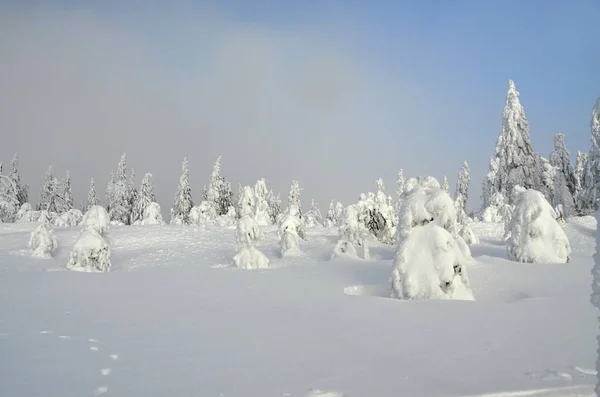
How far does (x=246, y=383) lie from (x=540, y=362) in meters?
3.56

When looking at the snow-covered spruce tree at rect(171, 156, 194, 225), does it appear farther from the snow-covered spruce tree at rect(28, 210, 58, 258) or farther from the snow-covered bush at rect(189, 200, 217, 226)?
the snow-covered spruce tree at rect(28, 210, 58, 258)

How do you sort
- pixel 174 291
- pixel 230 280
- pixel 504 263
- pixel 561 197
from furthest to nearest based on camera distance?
pixel 561 197
pixel 504 263
pixel 230 280
pixel 174 291

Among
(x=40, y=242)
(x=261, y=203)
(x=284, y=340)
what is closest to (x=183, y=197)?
(x=261, y=203)

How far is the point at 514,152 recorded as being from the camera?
40.1m

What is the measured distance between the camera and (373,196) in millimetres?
33406

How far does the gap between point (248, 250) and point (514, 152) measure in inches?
1201

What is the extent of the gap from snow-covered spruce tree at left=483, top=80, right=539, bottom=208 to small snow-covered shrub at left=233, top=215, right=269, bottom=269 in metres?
27.8

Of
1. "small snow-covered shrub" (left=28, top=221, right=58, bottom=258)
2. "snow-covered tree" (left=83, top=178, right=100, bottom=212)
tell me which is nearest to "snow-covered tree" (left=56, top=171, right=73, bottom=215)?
"snow-covered tree" (left=83, top=178, right=100, bottom=212)

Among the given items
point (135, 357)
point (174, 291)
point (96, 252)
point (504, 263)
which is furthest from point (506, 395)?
point (96, 252)

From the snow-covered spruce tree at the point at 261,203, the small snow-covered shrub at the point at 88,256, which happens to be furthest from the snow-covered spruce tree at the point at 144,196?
the small snow-covered shrub at the point at 88,256

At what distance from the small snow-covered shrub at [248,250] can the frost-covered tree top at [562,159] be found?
35905mm

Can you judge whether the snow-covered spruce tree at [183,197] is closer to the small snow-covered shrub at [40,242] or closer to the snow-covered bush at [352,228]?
the small snow-covered shrub at [40,242]

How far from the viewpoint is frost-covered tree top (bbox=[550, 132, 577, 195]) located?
44438mm

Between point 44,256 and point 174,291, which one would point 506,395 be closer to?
point 174,291
